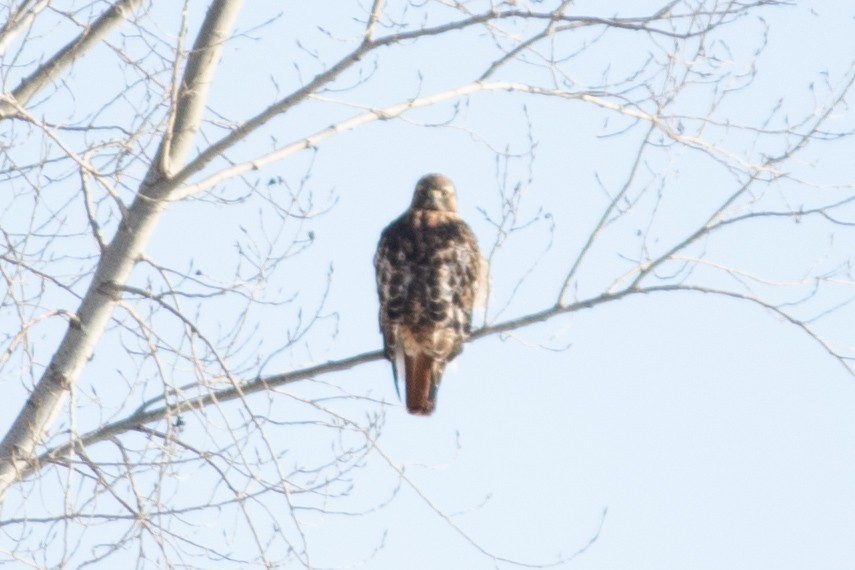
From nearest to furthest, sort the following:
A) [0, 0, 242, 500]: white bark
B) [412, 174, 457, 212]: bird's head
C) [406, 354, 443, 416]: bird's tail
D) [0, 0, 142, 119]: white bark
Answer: [0, 0, 242, 500]: white bark
[0, 0, 142, 119]: white bark
[406, 354, 443, 416]: bird's tail
[412, 174, 457, 212]: bird's head

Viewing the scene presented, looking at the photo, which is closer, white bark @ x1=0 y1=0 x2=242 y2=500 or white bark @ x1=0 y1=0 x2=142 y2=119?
white bark @ x1=0 y1=0 x2=242 y2=500

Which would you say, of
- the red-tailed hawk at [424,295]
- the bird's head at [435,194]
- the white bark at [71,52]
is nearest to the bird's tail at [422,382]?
the red-tailed hawk at [424,295]

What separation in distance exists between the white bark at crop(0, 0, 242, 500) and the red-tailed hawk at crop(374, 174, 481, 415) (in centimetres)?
116

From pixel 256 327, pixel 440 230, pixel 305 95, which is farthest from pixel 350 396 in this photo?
pixel 440 230

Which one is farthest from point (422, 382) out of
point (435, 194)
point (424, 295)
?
point (435, 194)

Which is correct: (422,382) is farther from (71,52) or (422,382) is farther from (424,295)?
(71,52)

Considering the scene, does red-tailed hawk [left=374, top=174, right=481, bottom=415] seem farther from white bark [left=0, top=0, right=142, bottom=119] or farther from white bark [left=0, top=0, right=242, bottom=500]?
white bark [left=0, top=0, right=142, bottom=119]

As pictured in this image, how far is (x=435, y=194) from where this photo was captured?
823 centimetres

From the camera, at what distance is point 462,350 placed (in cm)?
725

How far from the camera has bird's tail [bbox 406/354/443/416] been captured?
7.07 m

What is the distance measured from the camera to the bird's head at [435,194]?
8.20m

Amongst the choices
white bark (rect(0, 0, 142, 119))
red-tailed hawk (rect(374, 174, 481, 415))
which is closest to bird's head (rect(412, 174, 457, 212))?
red-tailed hawk (rect(374, 174, 481, 415))

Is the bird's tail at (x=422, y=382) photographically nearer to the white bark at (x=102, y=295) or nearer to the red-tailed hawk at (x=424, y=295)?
the red-tailed hawk at (x=424, y=295)

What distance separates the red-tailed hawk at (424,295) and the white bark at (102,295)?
3.82ft
